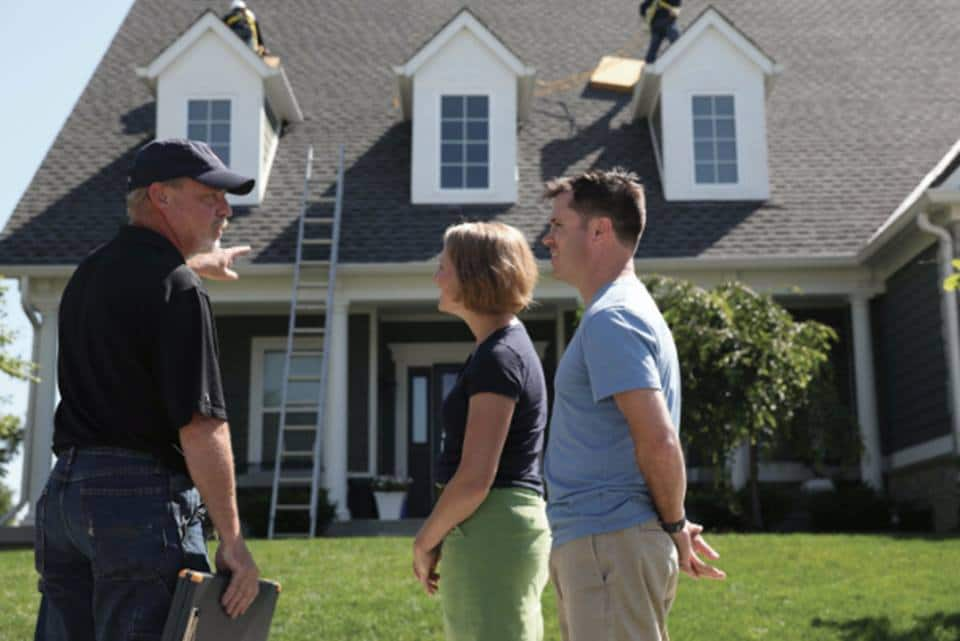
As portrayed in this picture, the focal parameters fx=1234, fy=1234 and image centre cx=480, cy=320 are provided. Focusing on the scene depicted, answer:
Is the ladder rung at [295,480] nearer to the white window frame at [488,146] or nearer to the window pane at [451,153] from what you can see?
the white window frame at [488,146]

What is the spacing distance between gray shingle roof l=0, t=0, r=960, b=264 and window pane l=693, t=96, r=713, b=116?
0.85 metres

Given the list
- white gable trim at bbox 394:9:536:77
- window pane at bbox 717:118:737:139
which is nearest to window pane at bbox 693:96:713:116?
window pane at bbox 717:118:737:139

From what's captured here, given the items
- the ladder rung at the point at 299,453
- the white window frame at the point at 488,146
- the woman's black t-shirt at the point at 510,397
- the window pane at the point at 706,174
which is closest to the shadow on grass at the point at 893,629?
the woman's black t-shirt at the point at 510,397

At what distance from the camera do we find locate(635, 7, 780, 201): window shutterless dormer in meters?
→ 14.3

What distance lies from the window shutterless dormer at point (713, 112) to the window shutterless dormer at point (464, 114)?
1.75 metres

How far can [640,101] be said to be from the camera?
15398 millimetres

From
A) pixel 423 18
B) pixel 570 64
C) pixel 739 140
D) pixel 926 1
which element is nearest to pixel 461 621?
pixel 739 140

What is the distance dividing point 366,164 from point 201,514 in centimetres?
1214

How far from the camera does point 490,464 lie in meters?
3.14

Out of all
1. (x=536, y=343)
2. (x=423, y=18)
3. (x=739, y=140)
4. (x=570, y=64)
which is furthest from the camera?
(x=423, y=18)

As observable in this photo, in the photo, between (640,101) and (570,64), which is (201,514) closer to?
(640,101)

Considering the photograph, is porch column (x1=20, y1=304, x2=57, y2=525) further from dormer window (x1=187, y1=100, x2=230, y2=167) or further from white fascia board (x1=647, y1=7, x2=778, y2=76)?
white fascia board (x1=647, y1=7, x2=778, y2=76)

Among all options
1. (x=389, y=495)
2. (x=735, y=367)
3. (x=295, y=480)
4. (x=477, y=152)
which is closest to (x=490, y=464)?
(x=735, y=367)

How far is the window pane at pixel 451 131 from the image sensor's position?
1461 centimetres
